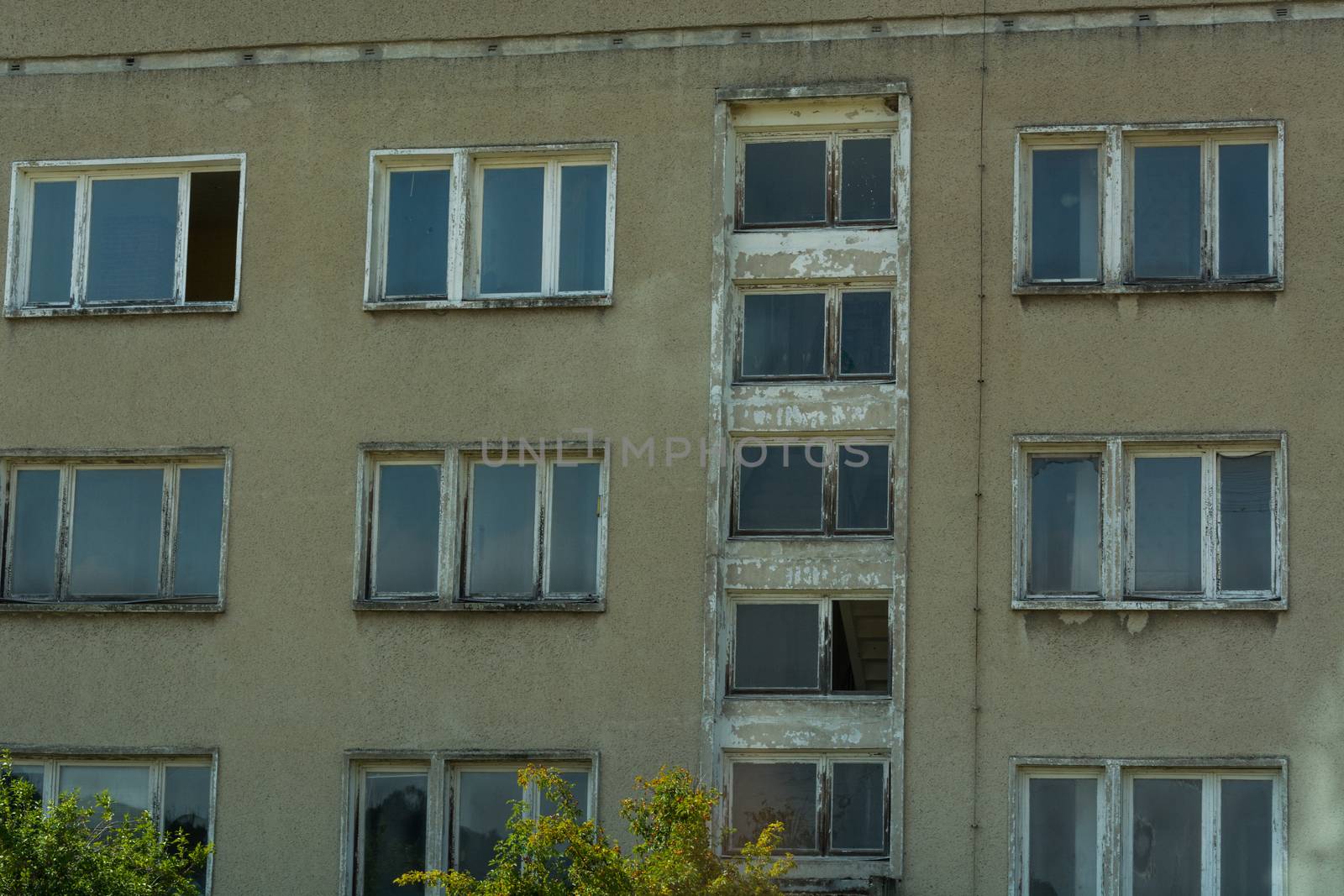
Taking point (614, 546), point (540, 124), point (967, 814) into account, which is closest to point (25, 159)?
point (540, 124)

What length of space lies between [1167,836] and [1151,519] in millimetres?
3102

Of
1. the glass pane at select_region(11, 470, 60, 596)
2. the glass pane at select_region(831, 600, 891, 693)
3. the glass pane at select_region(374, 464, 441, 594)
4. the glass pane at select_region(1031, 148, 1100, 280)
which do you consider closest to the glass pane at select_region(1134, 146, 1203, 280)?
the glass pane at select_region(1031, 148, 1100, 280)

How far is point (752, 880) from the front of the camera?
61.1 feet

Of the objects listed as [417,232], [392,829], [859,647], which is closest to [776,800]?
[859,647]

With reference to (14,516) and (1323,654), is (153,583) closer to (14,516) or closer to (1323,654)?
(14,516)

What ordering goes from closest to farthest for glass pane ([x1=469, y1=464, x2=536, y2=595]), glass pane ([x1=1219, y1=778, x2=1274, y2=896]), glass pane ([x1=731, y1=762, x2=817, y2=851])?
glass pane ([x1=1219, y1=778, x2=1274, y2=896]), glass pane ([x1=731, y1=762, x2=817, y2=851]), glass pane ([x1=469, y1=464, x2=536, y2=595])

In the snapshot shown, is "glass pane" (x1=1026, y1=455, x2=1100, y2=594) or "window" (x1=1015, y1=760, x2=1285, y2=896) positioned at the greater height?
"glass pane" (x1=1026, y1=455, x2=1100, y2=594)

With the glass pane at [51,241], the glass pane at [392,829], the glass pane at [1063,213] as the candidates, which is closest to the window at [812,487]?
the glass pane at [1063,213]

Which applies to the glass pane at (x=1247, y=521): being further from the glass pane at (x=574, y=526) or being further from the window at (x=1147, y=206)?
the glass pane at (x=574, y=526)

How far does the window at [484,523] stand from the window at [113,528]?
5.82 feet

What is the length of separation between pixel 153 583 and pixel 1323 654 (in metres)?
11.8

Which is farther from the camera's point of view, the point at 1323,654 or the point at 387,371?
the point at 387,371

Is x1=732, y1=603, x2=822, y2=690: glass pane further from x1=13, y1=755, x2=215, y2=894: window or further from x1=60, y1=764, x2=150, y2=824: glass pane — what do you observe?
x1=60, y1=764, x2=150, y2=824: glass pane

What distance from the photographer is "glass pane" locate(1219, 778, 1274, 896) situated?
2073cm
